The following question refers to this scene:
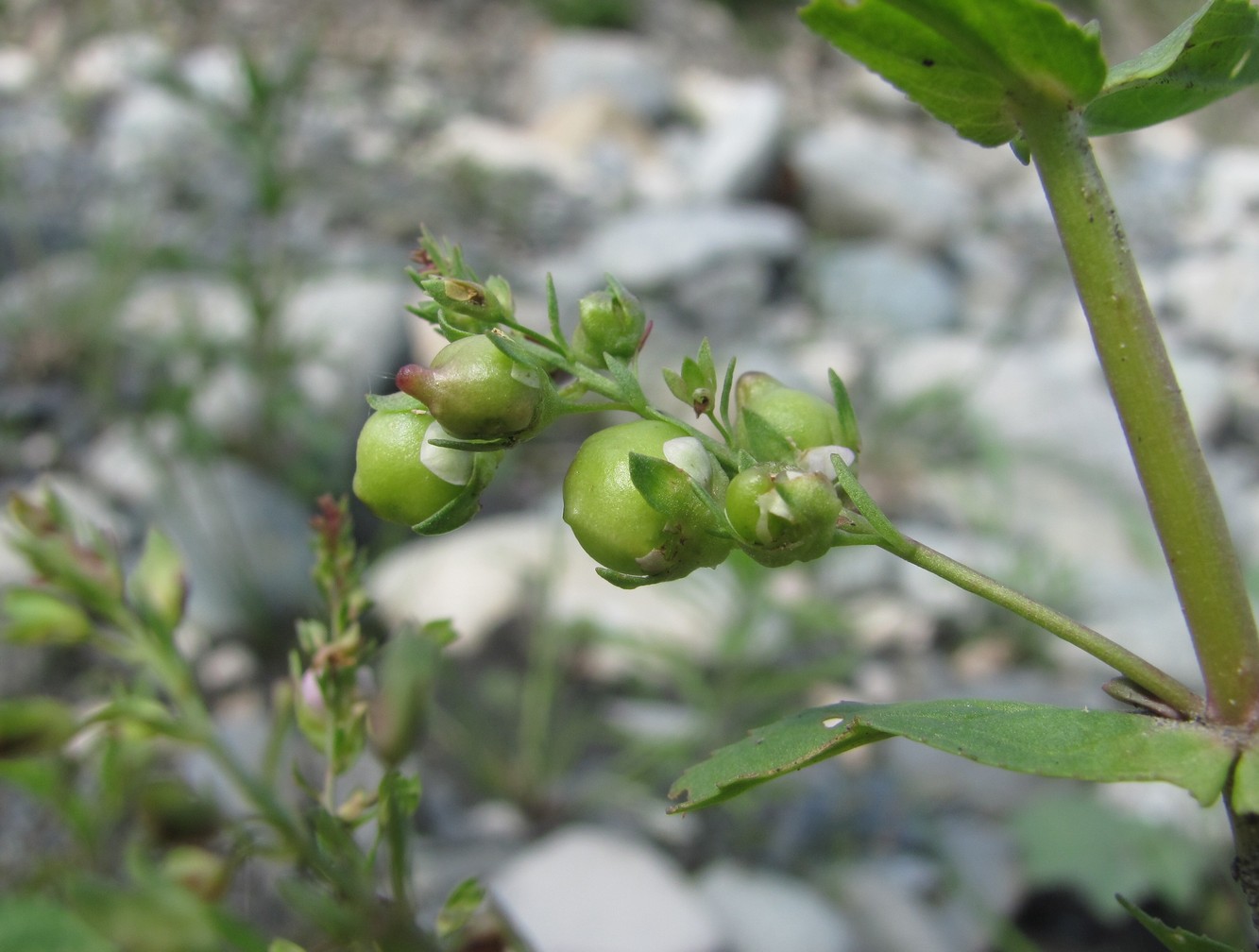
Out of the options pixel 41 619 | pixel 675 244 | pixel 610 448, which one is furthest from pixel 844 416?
pixel 675 244

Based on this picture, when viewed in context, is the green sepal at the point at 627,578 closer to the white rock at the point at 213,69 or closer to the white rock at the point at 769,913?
the white rock at the point at 769,913

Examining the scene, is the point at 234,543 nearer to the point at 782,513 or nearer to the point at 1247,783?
the point at 782,513

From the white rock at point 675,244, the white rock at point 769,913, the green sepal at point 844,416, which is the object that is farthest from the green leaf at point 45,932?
the white rock at point 675,244

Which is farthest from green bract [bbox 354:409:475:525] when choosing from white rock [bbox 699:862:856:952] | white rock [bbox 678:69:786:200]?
white rock [bbox 678:69:786:200]

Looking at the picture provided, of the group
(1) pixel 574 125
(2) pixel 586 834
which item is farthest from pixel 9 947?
(1) pixel 574 125

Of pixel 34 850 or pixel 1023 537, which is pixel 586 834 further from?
pixel 1023 537

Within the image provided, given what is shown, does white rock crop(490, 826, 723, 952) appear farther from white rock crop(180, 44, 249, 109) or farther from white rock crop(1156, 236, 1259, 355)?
white rock crop(1156, 236, 1259, 355)
